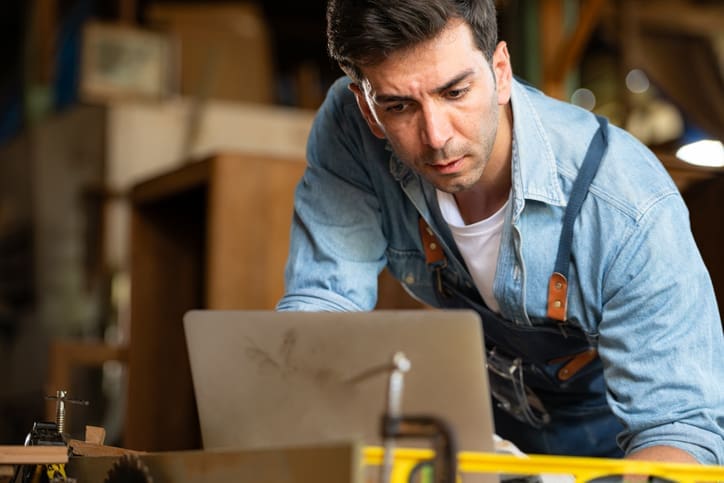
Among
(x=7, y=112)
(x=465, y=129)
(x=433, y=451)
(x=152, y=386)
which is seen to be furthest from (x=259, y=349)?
(x=7, y=112)

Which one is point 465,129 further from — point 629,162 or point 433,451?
point 433,451

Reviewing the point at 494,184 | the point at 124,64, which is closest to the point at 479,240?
the point at 494,184

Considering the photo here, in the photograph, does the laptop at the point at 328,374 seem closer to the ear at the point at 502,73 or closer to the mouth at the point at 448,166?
the mouth at the point at 448,166

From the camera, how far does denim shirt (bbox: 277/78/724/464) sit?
149 cm

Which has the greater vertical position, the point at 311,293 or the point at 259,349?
the point at 311,293

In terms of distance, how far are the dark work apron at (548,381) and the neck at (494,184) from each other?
88mm

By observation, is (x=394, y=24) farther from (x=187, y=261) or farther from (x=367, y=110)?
(x=187, y=261)

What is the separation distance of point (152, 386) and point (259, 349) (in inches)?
80.8

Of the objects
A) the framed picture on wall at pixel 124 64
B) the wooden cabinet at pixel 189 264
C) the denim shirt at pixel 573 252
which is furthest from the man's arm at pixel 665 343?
the framed picture on wall at pixel 124 64

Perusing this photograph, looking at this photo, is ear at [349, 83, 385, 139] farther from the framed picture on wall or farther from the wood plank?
the framed picture on wall

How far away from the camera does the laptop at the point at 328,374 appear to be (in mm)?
1123

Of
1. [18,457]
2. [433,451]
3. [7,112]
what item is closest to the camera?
[433,451]

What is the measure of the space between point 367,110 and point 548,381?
1.98 feet

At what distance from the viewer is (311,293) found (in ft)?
5.72
